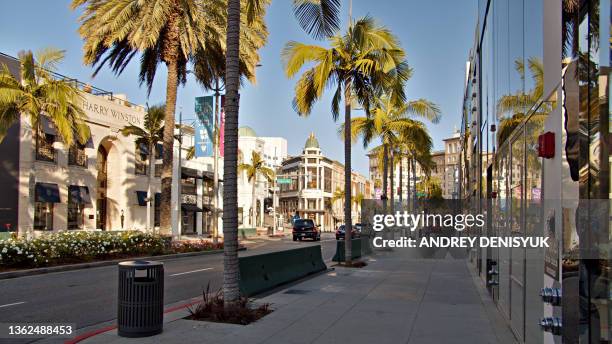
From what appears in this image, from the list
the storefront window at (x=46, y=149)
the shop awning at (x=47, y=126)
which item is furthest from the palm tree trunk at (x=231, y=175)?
the storefront window at (x=46, y=149)

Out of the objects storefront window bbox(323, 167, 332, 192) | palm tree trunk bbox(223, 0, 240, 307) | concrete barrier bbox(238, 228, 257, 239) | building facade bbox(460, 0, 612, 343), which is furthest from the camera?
storefront window bbox(323, 167, 332, 192)

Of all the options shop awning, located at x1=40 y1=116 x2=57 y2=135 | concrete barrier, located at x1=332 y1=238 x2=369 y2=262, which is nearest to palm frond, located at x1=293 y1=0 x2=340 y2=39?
concrete barrier, located at x1=332 y1=238 x2=369 y2=262

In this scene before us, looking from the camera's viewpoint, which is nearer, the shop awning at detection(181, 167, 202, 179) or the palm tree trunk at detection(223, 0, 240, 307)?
the palm tree trunk at detection(223, 0, 240, 307)

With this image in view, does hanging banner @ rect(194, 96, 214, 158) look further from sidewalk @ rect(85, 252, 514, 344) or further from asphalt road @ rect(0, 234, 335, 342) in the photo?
sidewalk @ rect(85, 252, 514, 344)

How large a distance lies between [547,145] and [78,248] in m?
18.5

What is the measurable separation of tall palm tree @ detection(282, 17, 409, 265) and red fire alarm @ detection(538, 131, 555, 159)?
14.1 m

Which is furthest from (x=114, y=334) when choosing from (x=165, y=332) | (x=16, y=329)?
(x=16, y=329)

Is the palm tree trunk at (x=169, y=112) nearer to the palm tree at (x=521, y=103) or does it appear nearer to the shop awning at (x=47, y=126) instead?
the shop awning at (x=47, y=126)

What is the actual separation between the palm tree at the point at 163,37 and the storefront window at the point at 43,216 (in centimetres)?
1176

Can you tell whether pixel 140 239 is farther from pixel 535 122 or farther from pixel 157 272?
pixel 535 122

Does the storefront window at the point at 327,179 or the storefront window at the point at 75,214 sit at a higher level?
the storefront window at the point at 327,179

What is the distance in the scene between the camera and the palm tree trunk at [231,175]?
9344 millimetres

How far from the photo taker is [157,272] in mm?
7836

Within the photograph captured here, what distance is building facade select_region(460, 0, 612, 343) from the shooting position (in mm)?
3613
